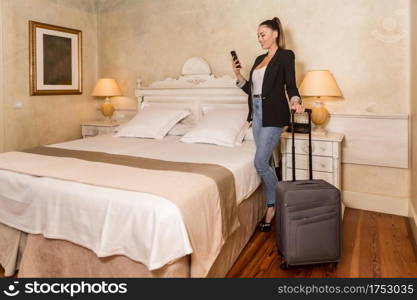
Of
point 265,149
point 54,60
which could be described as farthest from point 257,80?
point 54,60

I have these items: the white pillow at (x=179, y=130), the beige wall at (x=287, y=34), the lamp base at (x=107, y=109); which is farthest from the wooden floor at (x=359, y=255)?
the lamp base at (x=107, y=109)

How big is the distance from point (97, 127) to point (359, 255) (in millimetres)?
3310

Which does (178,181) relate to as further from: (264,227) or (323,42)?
(323,42)

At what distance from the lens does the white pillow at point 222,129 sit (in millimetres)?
3062

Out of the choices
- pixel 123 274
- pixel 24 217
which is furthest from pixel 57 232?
pixel 123 274

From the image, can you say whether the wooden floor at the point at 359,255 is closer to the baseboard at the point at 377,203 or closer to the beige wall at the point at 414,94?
the baseboard at the point at 377,203

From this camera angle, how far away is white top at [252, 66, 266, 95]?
271 cm

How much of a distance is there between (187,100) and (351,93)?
1.75m

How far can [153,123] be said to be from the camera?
3555 mm

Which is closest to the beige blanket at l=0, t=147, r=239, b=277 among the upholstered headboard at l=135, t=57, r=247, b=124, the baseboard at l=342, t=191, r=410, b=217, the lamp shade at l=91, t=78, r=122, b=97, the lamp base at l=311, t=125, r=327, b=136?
the lamp base at l=311, t=125, r=327, b=136

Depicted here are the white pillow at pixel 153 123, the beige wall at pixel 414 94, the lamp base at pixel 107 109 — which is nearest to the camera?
the beige wall at pixel 414 94

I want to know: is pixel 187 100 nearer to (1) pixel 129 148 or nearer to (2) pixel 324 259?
(1) pixel 129 148

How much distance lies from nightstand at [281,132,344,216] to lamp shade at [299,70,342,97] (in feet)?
1.25

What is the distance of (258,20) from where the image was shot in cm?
356
